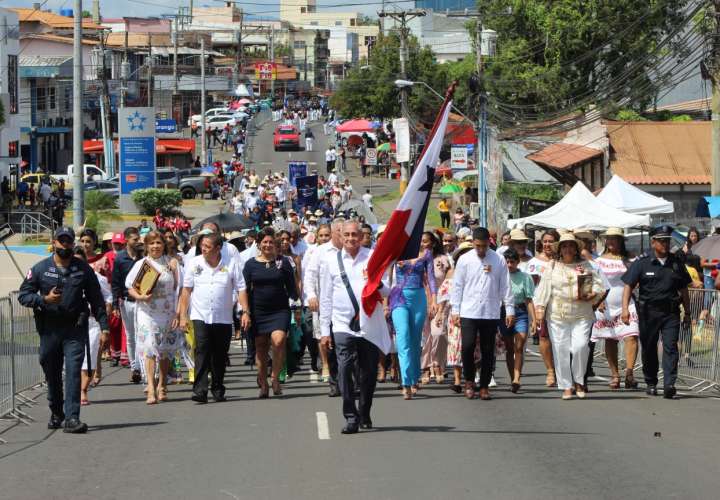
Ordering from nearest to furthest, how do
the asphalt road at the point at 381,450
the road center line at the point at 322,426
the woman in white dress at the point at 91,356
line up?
the asphalt road at the point at 381,450
the road center line at the point at 322,426
the woman in white dress at the point at 91,356

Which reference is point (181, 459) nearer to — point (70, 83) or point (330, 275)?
point (330, 275)

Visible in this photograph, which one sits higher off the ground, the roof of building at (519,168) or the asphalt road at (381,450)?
the roof of building at (519,168)

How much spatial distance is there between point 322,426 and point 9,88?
5291 centimetres

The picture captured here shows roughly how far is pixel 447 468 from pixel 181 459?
209 cm

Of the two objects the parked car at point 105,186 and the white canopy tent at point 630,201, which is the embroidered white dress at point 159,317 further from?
the parked car at point 105,186

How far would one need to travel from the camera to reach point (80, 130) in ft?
104

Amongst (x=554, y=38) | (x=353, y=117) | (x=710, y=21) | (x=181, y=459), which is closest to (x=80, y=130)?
(x=710, y=21)

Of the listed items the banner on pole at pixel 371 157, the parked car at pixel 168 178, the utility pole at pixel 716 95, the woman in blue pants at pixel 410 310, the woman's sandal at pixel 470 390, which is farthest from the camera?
the banner on pole at pixel 371 157

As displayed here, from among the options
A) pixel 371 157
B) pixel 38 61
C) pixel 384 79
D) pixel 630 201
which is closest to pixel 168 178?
pixel 371 157

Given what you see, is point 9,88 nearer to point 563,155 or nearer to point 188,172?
point 188,172

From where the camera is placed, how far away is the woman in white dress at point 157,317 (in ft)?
45.4

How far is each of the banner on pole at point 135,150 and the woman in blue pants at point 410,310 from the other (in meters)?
35.3

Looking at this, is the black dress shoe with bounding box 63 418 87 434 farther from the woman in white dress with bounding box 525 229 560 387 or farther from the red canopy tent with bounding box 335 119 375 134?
the red canopy tent with bounding box 335 119 375 134

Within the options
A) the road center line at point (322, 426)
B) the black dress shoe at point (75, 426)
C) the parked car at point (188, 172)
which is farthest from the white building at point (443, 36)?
the black dress shoe at point (75, 426)
